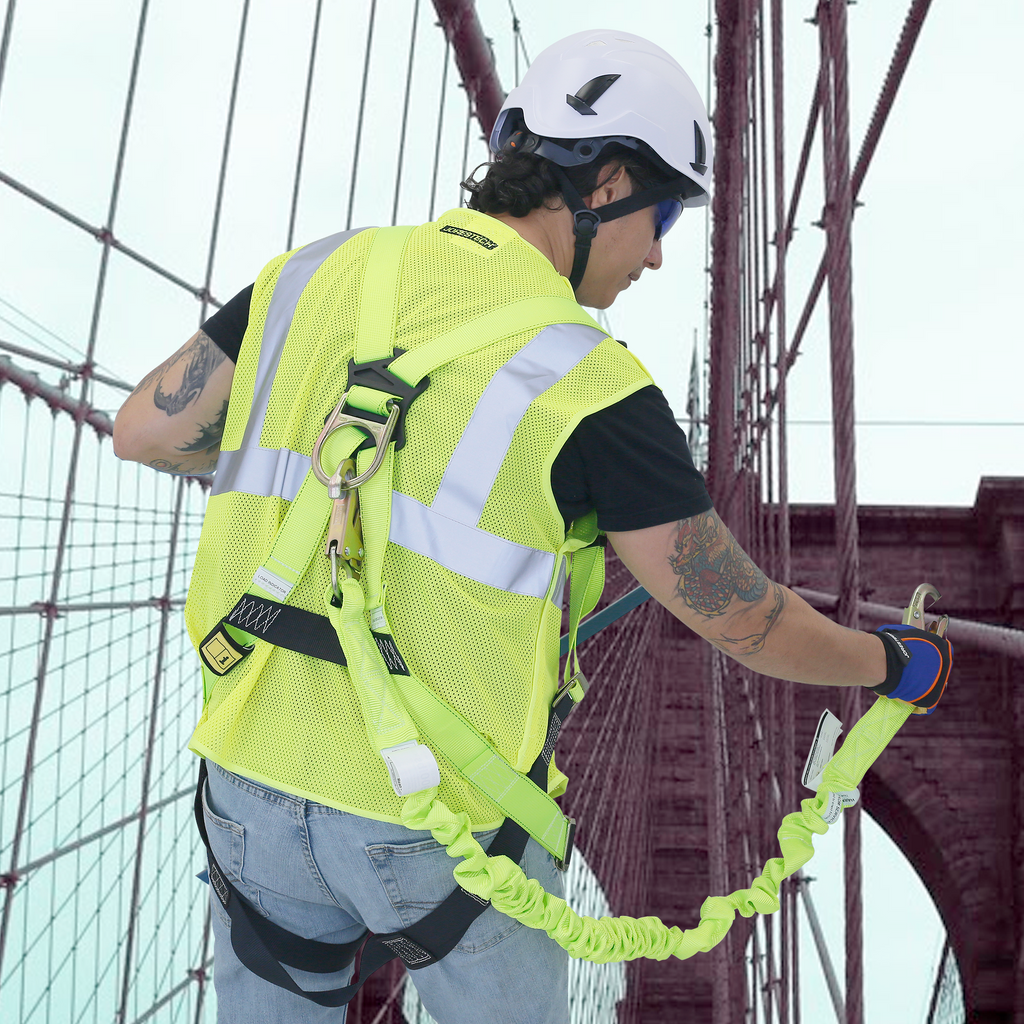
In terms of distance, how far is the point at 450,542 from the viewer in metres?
0.97

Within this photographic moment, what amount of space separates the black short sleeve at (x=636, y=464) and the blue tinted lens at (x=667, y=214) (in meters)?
0.46

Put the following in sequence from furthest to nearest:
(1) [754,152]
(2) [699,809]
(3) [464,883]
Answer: (2) [699,809], (1) [754,152], (3) [464,883]

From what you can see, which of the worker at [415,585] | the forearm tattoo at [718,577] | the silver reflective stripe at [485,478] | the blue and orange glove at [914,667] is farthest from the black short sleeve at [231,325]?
the blue and orange glove at [914,667]

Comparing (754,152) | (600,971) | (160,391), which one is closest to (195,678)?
(600,971)

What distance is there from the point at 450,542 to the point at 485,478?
0.25ft

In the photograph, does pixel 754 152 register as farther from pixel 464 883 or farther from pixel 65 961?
pixel 65 961

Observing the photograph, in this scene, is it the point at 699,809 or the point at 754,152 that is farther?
the point at 699,809

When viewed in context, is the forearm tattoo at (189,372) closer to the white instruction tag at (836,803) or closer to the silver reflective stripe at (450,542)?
the silver reflective stripe at (450,542)

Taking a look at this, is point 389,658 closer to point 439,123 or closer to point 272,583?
point 272,583

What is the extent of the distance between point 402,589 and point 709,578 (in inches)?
12.4

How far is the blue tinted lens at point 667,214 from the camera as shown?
4.27ft

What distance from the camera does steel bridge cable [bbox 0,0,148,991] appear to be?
2.04 m

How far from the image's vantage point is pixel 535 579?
39.3 inches

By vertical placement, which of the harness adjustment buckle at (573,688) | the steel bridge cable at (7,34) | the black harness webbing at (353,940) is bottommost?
the black harness webbing at (353,940)
